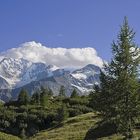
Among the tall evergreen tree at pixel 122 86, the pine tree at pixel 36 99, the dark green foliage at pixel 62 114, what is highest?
the pine tree at pixel 36 99

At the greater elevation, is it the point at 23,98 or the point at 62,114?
the point at 23,98

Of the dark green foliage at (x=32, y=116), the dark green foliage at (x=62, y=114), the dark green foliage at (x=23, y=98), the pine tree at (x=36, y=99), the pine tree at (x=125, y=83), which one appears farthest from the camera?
the pine tree at (x=36, y=99)

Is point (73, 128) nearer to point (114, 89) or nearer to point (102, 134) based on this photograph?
point (102, 134)

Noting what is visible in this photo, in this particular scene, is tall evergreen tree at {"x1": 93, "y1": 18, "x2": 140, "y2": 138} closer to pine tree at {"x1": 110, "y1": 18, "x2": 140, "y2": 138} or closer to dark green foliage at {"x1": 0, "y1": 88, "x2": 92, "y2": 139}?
pine tree at {"x1": 110, "y1": 18, "x2": 140, "y2": 138}

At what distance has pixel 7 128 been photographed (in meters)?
156

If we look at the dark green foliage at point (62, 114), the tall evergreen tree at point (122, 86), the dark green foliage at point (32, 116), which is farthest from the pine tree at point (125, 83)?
the dark green foliage at point (32, 116)

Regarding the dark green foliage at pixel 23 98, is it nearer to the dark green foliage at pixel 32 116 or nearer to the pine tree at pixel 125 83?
the dark green foliage at pixel 32 116

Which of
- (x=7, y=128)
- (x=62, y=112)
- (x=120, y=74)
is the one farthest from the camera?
(x=7, y=128)

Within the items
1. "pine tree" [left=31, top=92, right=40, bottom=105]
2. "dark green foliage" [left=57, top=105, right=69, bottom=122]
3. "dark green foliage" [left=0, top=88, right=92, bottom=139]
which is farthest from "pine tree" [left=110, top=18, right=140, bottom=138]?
"pine tree" [left=31, top=92, right=40, bottom=105]

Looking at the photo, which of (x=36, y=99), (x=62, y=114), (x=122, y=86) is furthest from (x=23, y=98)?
(x=122, y=86)

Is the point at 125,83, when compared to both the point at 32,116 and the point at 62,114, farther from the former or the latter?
the point at 32,116

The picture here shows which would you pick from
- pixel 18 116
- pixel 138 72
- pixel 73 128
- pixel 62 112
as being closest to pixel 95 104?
pixel 138 72

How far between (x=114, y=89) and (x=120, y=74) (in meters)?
1.89

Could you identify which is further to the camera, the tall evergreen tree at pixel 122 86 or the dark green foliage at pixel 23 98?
the dark green foliage at pixel 23 98
